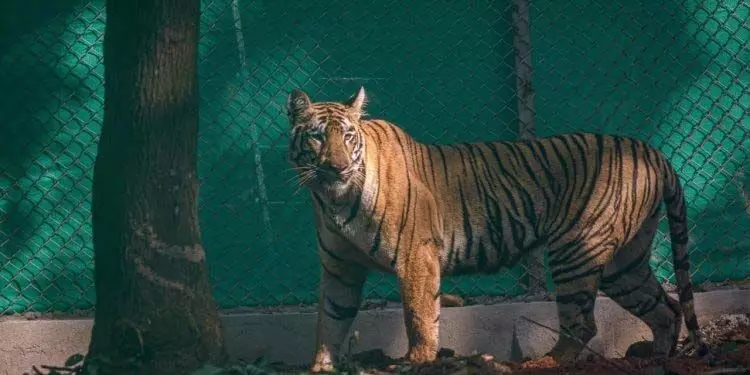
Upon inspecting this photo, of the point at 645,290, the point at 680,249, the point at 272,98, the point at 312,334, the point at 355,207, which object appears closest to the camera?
the point at 355,207

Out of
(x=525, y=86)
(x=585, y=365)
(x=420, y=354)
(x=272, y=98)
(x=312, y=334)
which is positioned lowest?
(x=312, y=334)

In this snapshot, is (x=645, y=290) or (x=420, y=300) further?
(x=645, y=290)

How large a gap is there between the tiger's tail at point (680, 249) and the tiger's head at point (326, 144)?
184 centimetres

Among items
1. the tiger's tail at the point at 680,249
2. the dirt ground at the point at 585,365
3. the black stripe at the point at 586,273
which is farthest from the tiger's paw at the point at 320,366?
the tiger's tail at the point at 680,249

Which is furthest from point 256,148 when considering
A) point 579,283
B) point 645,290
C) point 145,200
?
point 645,290

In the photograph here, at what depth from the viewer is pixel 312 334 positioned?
259 inches

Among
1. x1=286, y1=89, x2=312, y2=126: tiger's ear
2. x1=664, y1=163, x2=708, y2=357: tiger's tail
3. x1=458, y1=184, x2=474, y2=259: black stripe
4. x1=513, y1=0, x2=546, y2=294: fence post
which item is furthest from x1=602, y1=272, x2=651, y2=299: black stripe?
x1=286, y1=89, x2=312, y2=126: tiger's ear

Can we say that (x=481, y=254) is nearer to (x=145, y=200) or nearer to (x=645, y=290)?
(x=645, y=290)

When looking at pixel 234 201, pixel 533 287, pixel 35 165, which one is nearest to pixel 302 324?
pixel 234 201

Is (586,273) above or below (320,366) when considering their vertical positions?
above

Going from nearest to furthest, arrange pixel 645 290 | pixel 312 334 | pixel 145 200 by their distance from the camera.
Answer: pixel 145 200 → pixel 645 290 → pixel 312 334

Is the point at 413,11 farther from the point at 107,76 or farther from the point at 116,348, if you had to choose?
the point at 116,348

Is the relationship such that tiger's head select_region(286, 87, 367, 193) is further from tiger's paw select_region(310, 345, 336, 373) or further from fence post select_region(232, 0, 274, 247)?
fence post select_region(232, 0, 274, 247)

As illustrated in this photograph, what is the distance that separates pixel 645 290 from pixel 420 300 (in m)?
1.46
